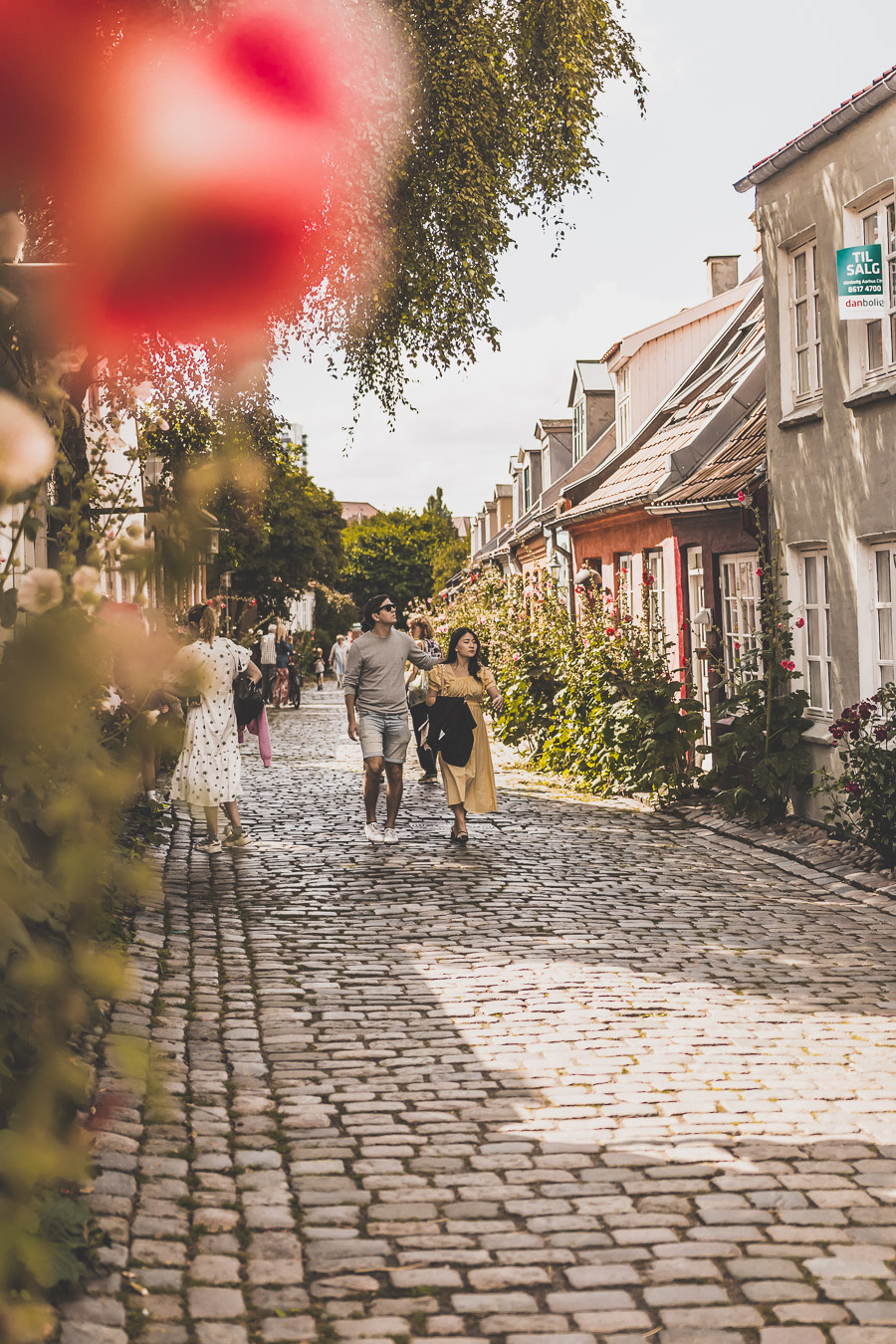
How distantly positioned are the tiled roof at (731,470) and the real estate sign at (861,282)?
2.89 meters

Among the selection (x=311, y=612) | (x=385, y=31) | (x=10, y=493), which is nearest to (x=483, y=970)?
(x=10, y=493)

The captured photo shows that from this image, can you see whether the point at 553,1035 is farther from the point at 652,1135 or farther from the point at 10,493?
the point at 10,493

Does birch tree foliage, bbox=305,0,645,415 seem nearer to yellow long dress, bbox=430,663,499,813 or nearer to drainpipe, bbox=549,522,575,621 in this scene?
yellow long dress, bbox=430,663,499,813

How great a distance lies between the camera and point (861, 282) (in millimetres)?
10562

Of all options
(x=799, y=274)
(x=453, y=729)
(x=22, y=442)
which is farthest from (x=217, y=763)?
(x=22, y=442)

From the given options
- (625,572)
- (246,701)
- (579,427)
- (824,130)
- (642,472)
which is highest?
(579,427)

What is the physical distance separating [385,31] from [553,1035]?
761 centimetres

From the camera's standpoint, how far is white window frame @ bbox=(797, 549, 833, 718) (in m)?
12.1

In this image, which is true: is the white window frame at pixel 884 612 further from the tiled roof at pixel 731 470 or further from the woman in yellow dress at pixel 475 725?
the woman in yellow dress at pixel 475 725

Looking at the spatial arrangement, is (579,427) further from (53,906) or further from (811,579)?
(53,906)

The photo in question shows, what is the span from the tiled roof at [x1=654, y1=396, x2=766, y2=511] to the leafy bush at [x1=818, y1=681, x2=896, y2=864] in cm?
384

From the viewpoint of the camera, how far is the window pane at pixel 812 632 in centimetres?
1235

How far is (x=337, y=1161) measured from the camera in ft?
14.4

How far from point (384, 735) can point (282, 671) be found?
2121 cm
